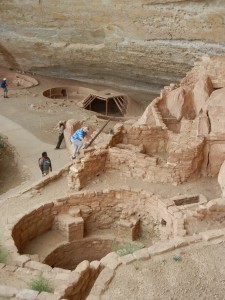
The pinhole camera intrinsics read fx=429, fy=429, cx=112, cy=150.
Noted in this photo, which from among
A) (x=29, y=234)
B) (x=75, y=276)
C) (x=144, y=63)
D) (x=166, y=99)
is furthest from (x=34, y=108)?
(x=75, y=276)

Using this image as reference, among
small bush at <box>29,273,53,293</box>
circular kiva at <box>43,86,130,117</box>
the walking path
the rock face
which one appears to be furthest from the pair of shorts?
circular kiva at <box>43,86,130,117</box>

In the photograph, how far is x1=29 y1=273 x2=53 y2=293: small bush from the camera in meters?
5.37

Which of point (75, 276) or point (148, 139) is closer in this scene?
point (75, 276)

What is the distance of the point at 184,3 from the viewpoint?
13.3m

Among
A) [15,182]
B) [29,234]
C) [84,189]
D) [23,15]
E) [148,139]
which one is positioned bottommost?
[15,182]

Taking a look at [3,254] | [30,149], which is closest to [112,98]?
[30,149]

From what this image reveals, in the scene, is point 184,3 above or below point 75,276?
above

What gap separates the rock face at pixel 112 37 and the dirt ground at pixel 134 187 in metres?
2.05

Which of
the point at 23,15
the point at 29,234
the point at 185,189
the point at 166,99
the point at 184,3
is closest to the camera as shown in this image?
the point at 29,234

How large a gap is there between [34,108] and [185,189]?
33.4 ft

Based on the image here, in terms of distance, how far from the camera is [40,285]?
5.41 meters

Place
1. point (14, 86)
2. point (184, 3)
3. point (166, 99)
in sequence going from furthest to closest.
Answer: point (14, 86), point (184, 3), point (166, 99)

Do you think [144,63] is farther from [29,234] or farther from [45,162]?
[29,234]

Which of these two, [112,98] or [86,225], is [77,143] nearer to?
[86,225]
